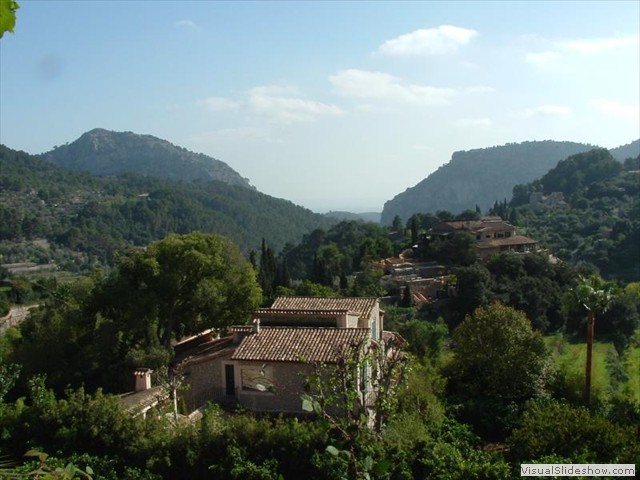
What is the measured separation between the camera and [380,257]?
60406mm

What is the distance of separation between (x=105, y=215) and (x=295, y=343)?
376 ft

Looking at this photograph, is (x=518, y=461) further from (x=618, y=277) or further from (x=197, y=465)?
(x=618, y=277)

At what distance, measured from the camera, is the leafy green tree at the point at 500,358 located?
68.5 ft

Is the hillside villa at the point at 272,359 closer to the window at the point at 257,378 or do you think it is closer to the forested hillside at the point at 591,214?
the window at the point at 257,378

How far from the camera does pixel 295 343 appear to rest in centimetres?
1842

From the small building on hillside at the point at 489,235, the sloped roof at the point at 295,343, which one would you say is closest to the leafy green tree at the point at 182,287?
the sloped roof at the point at 295,343

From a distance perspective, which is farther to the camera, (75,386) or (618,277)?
(618,277)

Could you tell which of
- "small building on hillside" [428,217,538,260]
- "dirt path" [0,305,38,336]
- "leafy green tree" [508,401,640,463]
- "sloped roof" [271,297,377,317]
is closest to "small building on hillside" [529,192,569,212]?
"small building on hillside" [428,217,538,260]

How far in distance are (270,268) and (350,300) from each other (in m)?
23.7

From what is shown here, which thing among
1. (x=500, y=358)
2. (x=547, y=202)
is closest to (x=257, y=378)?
(x=500, y=358)

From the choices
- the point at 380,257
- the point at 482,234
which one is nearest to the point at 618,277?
the point at 482,234

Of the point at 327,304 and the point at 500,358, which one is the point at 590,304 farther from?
the point at 327,304

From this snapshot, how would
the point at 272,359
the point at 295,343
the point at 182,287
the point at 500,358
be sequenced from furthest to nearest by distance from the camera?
the point at 182,287 → the point at 500,358 → the point at 295,343 → the point at 272,359

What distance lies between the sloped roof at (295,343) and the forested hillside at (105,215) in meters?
71.8
